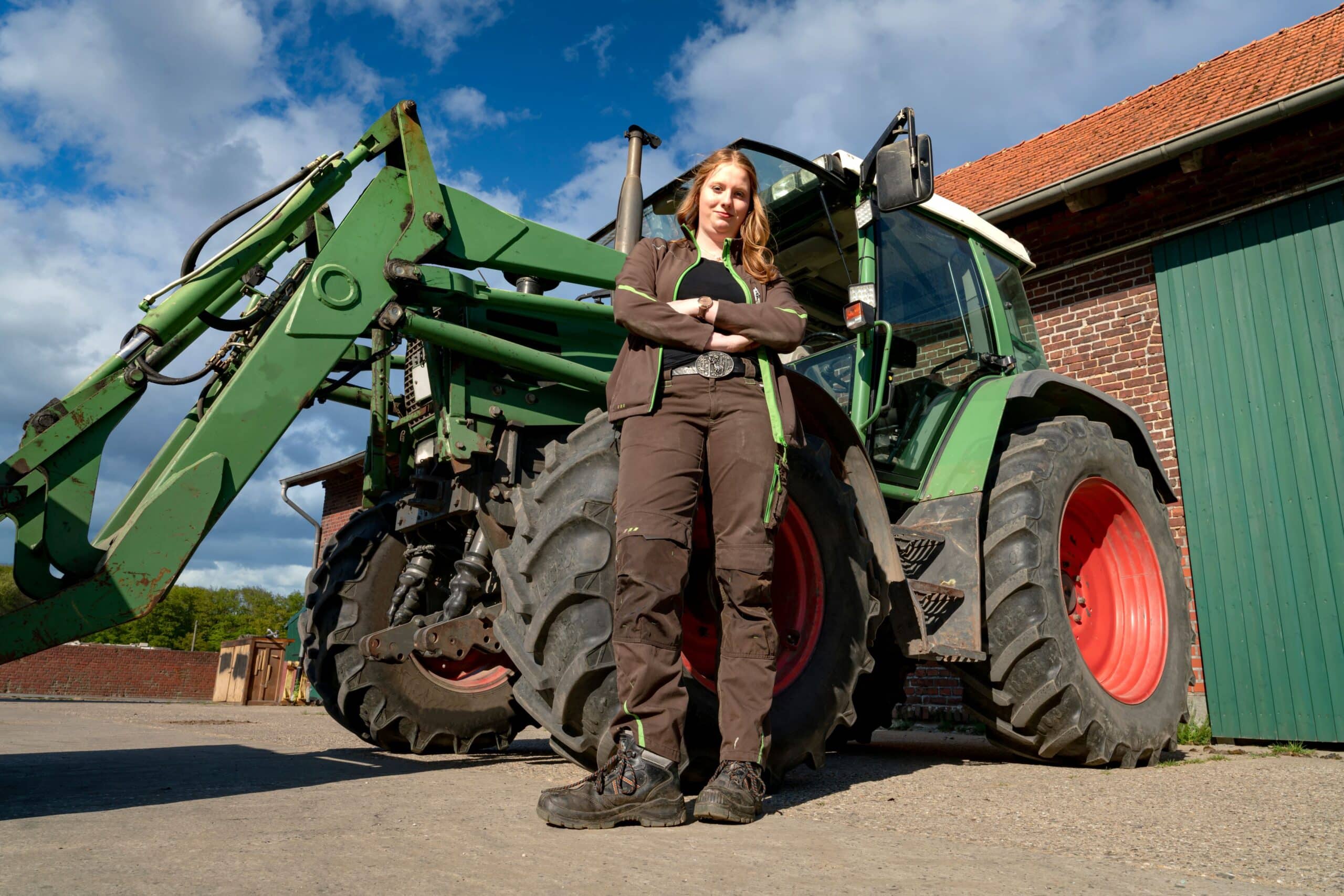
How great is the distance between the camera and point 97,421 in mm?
2924

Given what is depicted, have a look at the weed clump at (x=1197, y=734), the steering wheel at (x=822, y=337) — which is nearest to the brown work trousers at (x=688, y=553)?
the steering wheel at (x=822, y=337)

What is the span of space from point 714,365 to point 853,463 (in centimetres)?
92

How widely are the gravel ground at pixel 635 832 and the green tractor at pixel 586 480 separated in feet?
1.17

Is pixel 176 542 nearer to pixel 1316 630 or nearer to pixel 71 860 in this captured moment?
pixel 71 860

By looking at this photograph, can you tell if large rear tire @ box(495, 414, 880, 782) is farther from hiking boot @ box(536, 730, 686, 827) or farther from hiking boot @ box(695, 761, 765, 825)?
hiking boot @ box(695, 761, 765, 825)

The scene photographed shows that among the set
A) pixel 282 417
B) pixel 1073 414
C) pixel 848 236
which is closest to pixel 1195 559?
pixel 1073 414

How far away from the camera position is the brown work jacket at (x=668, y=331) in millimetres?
2584

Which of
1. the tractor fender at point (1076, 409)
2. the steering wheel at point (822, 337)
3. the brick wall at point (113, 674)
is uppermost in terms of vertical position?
the steering wheel at point (822, 337)

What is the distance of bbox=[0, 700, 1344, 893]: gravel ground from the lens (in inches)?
63.6

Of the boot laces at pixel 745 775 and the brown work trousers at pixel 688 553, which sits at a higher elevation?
the brown work trousers at pixel 688 553

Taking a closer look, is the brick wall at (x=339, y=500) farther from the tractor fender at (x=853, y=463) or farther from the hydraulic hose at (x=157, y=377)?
the tractor fender at (x=853, y=463)

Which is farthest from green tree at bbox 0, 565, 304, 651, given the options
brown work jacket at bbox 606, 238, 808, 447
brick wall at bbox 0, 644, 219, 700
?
brown work jacket at bbox 606, 238, 808, 447

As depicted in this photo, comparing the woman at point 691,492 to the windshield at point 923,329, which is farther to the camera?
the windshield at point 923,329

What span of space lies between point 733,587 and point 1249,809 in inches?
68.9
